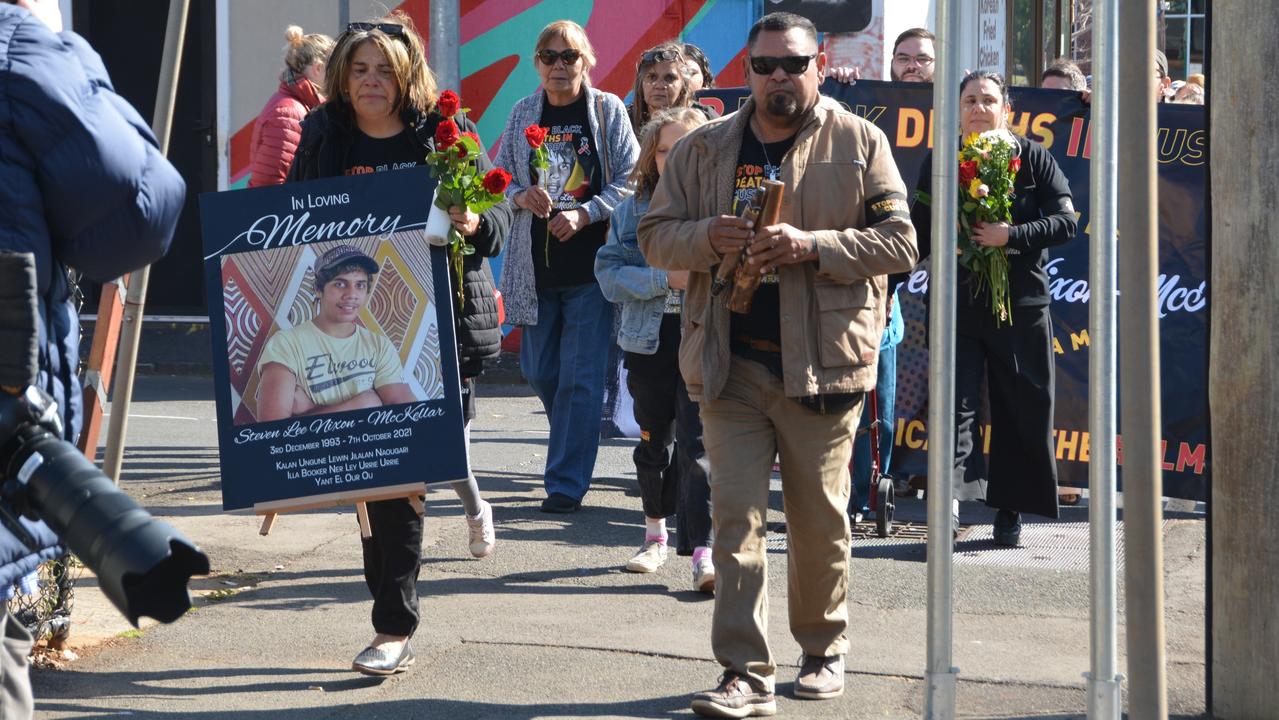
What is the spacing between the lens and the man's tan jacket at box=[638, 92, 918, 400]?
472 cm

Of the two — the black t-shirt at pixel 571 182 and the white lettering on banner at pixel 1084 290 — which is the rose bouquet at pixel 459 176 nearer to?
the black t-shirt at pixel 571 182

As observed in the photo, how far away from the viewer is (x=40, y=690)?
196 inches

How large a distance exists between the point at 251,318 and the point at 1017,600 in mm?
3084

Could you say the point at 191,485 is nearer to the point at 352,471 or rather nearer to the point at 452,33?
the point at 352,471

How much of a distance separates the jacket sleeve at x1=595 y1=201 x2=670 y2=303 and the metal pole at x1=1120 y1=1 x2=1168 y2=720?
9.72 ft

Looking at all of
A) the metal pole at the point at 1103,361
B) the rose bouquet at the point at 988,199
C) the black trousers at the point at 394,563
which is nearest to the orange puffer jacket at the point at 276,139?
the black trousers at the point at 394,563

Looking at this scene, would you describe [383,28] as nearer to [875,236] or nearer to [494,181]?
[494,181]

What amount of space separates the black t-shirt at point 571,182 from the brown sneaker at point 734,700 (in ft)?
10.9

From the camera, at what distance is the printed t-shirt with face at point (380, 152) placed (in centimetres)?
526

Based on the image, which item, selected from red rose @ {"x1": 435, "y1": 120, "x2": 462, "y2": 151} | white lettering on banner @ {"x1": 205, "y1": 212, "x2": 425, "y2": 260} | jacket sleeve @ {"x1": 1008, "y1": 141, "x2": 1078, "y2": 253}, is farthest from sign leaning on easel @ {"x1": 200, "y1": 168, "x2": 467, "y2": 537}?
jacket sleeve @ {"x1": 1008, "y1": 141, "x2": 1078, "y2": 253}

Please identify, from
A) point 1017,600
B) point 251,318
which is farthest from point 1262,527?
point 251,318

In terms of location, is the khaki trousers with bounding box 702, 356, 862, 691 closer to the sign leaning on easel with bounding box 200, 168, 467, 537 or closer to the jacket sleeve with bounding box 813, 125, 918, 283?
the jacket sleeve with bounding box 813, 125, 918, 283

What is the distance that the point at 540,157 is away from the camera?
7.35 meters

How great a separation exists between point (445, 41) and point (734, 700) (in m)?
8.41
